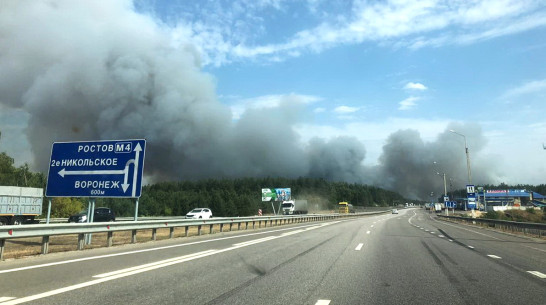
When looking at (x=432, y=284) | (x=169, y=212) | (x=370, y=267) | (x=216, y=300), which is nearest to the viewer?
(x=216, y=300)

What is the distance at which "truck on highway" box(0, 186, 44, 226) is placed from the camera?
32481 mm

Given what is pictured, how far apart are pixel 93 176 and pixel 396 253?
536 inches

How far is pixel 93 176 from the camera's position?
18125 mm

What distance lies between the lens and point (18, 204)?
111ft

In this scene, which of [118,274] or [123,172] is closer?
[118,274]

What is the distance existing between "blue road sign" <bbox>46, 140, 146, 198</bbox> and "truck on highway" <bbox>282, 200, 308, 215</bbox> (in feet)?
203

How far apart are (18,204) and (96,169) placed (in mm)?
21009

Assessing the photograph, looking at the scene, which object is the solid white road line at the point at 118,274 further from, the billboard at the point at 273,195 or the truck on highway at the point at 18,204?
the billboard at the point at 273,195

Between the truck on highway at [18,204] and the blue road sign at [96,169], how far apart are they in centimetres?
1785

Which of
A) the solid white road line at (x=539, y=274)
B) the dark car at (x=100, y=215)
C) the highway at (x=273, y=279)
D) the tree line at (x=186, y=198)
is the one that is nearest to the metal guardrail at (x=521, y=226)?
the highway at (x=273, y=279)

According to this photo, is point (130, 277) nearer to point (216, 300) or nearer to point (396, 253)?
point (216, 300)

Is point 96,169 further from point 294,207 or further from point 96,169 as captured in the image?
point 294,207

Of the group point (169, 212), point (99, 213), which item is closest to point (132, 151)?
point (99, 213)

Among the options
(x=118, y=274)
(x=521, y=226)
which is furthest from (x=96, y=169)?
(x=521, y=226)
